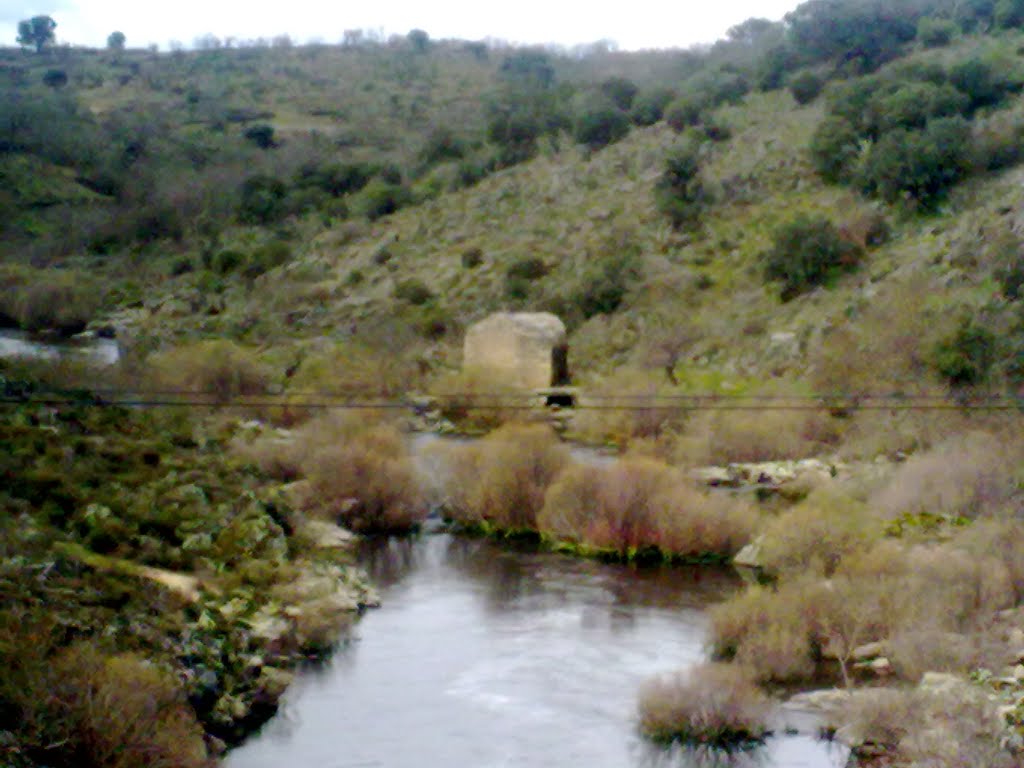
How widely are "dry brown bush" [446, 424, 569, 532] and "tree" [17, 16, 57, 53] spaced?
380ft

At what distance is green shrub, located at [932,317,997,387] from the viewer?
31.4 m

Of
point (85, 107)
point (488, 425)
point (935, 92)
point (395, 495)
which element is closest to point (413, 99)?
point (85, 107)

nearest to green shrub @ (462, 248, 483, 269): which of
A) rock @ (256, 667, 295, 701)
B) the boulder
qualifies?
the boulder

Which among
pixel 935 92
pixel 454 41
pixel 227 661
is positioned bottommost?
pixel 227 661

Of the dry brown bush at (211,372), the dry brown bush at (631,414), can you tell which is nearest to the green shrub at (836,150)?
the dry brown bush at (631,414)

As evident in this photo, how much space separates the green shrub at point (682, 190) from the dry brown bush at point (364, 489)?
23.0m

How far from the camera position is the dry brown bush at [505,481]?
94.7 ft

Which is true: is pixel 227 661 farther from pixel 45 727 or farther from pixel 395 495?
pixel 395 495

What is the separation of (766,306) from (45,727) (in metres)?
31.1

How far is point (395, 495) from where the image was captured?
29453 mm

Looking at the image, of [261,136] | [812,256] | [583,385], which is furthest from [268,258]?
[261,136]

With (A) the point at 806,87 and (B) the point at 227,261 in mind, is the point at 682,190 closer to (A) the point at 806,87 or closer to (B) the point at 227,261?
(A) the point at 806,87

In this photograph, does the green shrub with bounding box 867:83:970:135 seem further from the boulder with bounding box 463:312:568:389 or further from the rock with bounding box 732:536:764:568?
the rock with bounding box 732:536:764:568

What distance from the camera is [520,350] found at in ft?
140
